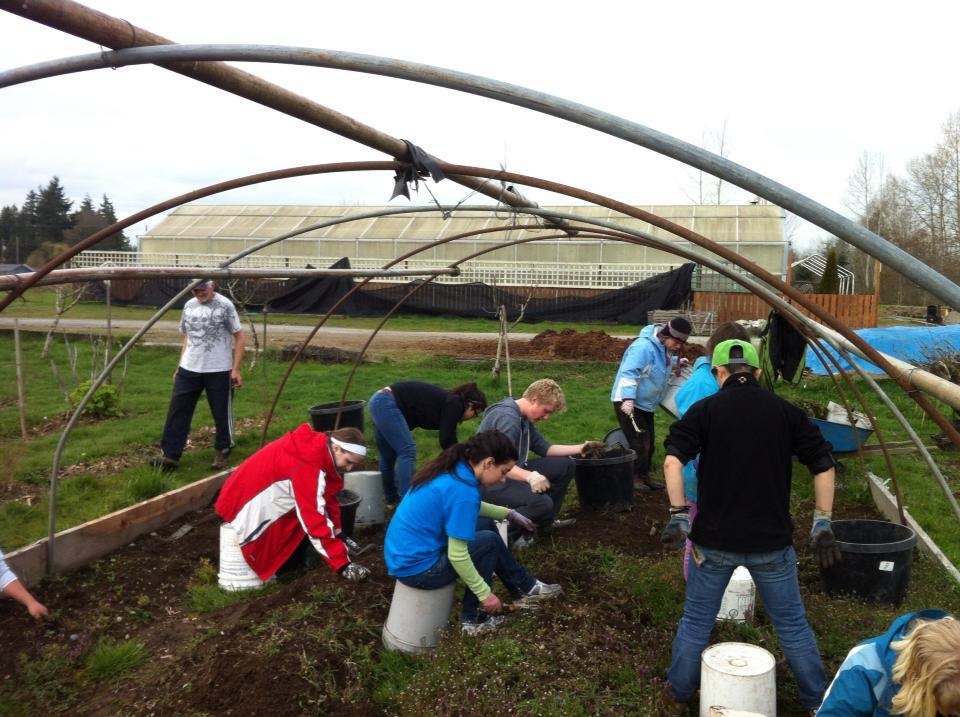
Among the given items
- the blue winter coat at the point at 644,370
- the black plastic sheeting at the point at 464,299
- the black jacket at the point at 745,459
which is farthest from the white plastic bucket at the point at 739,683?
the black plastic sheeting at the point at 464,299

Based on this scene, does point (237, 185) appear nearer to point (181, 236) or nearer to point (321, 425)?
point (321, 425)

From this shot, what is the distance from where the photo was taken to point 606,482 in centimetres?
568

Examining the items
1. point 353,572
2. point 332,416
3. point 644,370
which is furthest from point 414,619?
point 332,416

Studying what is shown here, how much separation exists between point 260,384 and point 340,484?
7098 millimetres

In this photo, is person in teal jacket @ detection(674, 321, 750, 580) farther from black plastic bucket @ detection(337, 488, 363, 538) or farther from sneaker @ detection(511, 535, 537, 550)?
black plastic bucket @ detection(337, 488, 363, 538)

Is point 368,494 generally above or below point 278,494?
below

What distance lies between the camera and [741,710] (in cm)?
299

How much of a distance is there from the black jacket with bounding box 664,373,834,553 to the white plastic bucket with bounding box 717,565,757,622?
2.89 ft

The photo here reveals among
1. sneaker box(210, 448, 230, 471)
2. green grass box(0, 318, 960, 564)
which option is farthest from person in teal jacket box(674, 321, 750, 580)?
sneaker box(210, 448, 230, 471)

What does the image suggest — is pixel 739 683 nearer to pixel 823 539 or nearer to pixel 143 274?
pixel 823 539

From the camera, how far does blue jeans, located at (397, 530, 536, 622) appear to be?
3725 mm

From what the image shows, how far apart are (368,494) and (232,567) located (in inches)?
49.1

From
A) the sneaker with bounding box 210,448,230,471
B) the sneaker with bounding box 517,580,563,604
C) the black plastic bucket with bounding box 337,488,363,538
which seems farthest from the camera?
the sneaker with bounding box 210,448,230,471

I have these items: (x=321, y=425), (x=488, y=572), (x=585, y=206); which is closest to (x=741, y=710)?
(x=488, y=572)
